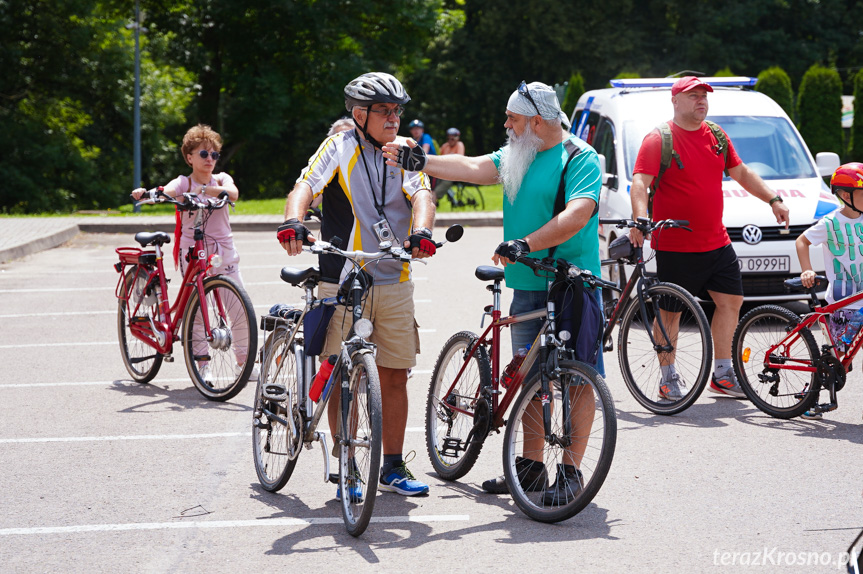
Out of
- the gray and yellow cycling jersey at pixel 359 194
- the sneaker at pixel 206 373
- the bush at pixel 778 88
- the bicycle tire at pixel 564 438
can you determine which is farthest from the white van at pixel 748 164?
the bush at pixel 778 88

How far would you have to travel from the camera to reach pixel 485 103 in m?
52.0

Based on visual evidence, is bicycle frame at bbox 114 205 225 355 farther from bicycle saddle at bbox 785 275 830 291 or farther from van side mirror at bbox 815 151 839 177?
van side mirror at bbox 815 151 839 177

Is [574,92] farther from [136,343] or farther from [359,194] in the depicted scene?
[359,194]

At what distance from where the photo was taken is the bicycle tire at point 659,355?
676 centimetres

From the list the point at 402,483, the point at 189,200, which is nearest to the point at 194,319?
the point at 189,200

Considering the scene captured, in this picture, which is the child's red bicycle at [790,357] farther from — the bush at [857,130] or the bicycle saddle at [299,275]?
the bush at [857,130]

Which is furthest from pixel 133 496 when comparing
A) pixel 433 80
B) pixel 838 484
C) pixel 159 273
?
pixel 433 80

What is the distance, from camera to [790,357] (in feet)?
22.3

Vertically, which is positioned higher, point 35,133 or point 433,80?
point 433,80

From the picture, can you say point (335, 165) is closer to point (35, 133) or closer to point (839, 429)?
point (839, 429)

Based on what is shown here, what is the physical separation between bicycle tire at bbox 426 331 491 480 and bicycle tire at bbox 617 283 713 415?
1851mm

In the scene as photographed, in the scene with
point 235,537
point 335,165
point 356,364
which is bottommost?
point 235,537

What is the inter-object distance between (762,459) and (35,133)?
2966 centimetres

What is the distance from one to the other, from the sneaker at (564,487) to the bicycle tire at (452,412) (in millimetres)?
528
